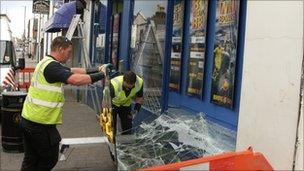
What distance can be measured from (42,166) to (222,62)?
2589mm

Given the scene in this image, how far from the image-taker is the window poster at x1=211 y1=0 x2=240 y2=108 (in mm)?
6207

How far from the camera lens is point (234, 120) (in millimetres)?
6227

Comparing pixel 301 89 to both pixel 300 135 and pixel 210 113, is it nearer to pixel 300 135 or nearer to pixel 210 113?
pixel 300 135

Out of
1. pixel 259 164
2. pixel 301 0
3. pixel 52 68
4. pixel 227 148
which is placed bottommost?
pixel 227 148

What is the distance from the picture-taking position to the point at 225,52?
21.1 feet

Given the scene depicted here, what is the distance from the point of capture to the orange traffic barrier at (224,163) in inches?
123

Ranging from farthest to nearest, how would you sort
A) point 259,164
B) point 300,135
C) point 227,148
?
1. point 227,148
2. point 300,135
3. point 259,164

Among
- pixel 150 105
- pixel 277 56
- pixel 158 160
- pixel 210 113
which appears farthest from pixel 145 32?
pixel 277 56

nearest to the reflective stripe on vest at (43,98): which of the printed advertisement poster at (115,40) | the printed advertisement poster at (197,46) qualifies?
the printed advertisement poster at (197,46)

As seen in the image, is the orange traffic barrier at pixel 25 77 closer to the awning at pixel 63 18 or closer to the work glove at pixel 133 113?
the awning at pixel 63 18

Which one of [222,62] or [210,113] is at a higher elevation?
[222,62]

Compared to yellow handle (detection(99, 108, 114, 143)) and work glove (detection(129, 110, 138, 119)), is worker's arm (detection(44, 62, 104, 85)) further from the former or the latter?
work glove (detection(129, 110, 138, 119))

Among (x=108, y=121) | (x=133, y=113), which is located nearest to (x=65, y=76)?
(x=108, y=121)

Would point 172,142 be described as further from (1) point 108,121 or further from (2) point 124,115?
(2) point 124,115
